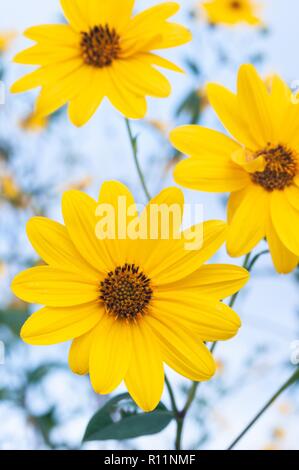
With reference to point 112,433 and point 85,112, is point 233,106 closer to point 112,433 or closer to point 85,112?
point 85,112

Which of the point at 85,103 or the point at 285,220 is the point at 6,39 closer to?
the point at 85,103

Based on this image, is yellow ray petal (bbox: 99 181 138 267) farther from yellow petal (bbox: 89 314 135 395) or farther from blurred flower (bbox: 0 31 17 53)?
blurred flower (bbox: 0 31 17 53)

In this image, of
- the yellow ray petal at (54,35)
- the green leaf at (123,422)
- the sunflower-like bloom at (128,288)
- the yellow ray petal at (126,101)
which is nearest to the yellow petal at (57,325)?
the sunflower-like bloom at (128,288)

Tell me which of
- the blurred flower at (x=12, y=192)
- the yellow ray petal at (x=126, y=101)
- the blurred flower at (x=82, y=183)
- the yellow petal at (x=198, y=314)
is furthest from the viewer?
the blurred flower at (x=82, y=183)

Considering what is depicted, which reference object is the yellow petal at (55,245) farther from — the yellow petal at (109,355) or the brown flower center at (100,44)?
the brown flower center at (100,44)

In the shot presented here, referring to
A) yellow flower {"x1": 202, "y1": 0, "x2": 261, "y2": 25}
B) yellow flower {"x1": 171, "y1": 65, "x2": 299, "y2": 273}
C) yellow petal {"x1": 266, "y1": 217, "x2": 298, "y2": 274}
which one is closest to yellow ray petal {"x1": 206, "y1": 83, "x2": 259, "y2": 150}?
yellow flower {"x1": 171, "y1": 65, "x2": 299, "y2": 273}

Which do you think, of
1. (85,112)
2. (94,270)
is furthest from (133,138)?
(94,270)

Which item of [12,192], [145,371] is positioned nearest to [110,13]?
[145,371]
